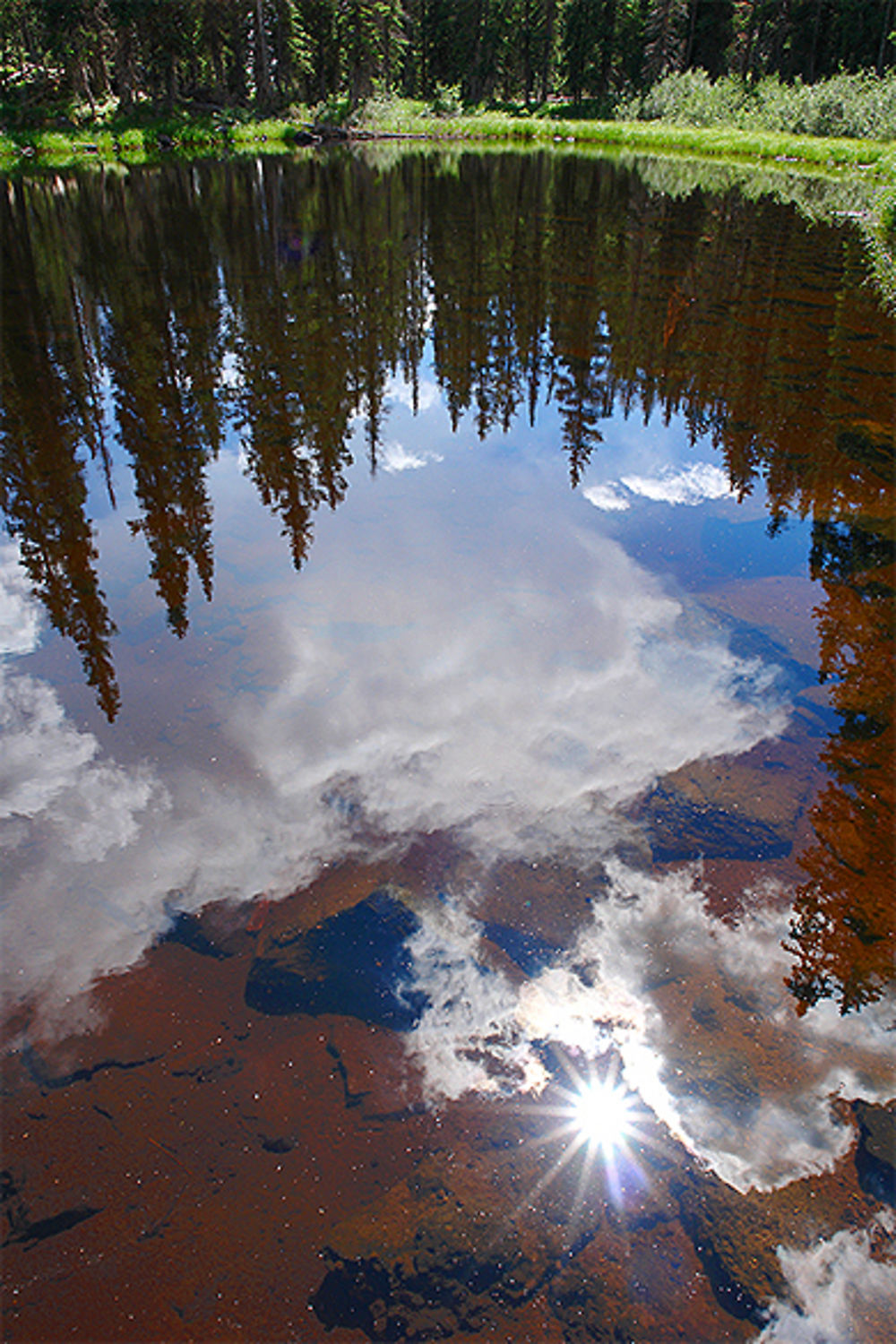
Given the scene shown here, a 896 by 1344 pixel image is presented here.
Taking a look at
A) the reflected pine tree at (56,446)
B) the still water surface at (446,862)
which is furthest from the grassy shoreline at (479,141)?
the reflected pine tree at (56,446)

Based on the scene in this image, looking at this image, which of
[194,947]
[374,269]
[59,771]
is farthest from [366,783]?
[374,269]

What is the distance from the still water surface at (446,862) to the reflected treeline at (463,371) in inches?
3.0

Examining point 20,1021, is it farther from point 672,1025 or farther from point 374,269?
point 374,269

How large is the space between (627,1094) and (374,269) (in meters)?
17.8

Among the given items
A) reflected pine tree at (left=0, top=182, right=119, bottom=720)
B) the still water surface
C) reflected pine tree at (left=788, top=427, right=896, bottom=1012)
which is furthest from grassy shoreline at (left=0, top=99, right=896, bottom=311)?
reflected pine tree at (left=0, top=182, right=119, bottom=720)

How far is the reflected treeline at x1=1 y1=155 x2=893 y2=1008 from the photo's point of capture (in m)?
6.29

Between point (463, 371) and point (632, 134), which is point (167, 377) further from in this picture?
point (632, 134)

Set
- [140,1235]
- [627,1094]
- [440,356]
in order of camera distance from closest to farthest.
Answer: [140,1235] < [627,1094] < [440,356]

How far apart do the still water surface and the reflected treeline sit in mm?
77

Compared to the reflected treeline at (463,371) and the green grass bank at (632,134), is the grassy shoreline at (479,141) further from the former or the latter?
the reflected treeline at (463,371)

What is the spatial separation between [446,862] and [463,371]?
31.0ft

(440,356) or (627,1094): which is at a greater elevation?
(440,356)

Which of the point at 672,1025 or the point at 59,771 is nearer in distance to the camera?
the point at 672,1025

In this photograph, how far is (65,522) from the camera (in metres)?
7.94
